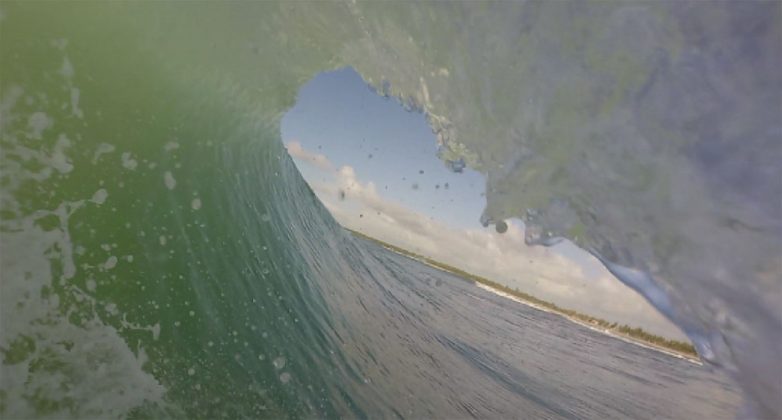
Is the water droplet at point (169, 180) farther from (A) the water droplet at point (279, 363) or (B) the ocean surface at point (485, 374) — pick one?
(B) the ocean surface at point (485, 374)

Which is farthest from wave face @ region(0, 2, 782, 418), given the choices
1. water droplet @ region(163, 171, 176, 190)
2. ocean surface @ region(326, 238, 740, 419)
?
ocean surface @ region(326, 238, 740, 419)

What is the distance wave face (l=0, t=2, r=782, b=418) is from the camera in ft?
13.1

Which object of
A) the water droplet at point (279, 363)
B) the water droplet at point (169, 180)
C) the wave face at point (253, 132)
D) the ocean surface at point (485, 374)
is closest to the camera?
the wave face at point (253, 132)

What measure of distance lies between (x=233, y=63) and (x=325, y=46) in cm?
124

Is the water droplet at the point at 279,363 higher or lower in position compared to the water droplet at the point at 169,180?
lower

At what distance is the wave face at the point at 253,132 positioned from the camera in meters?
3.98

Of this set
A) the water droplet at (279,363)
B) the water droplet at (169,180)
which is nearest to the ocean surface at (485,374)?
the water droplet at (279,363)

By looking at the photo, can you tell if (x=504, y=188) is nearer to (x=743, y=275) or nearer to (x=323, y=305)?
(x=743, y=275)

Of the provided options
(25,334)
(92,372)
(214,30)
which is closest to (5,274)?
(25,334)

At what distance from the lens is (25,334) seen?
4.91m

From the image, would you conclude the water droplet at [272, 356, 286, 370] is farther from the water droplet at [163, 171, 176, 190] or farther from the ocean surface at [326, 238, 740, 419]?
the water droplet at [163, 171, 176, 190]

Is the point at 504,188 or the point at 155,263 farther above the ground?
the point at 504,188

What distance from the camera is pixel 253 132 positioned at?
8039 millimetres

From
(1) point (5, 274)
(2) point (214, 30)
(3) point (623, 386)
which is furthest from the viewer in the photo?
(3) point (623, 386)
